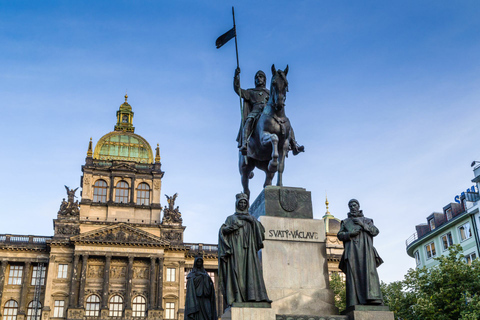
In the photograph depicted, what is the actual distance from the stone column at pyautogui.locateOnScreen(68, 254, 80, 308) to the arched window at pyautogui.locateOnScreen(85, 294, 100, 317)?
1.52 m

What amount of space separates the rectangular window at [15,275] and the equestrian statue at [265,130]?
63306 mm

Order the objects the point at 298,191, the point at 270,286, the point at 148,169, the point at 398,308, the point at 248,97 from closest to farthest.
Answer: the point at 270,286 < the point at 298,191 < the point at 248,97 < the point at 398,308 < the point at 148,169

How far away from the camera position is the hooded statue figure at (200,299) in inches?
455

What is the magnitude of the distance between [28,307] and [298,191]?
210ft

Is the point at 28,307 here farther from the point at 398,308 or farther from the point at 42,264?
the point at 398,308

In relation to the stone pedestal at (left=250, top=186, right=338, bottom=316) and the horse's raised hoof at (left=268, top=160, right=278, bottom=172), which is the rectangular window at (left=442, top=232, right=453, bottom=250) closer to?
the horse's raised hoof at (left=268, top=160, right=278, bottom=172)

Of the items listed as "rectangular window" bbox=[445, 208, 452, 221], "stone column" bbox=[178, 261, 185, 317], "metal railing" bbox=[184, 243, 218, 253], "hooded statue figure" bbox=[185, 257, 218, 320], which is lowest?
"hooded statue figure" bbox=[185, 257, 218, 320]

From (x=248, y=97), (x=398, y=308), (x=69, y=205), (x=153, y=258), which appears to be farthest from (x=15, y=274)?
(x=248, y=97)

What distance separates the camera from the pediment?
67.3 metres

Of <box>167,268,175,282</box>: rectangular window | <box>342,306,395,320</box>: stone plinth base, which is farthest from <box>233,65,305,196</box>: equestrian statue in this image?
<box>167,268,175,282</box>: rectangular window

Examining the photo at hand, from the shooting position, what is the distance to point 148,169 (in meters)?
77.6

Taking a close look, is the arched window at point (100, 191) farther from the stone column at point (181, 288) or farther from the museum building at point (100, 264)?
the stone column at point (181, 288)

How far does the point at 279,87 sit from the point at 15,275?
65.7m

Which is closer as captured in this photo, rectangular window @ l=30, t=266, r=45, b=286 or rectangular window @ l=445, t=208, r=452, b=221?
rectangular window @ l=445, t=208, r=452, b=221
